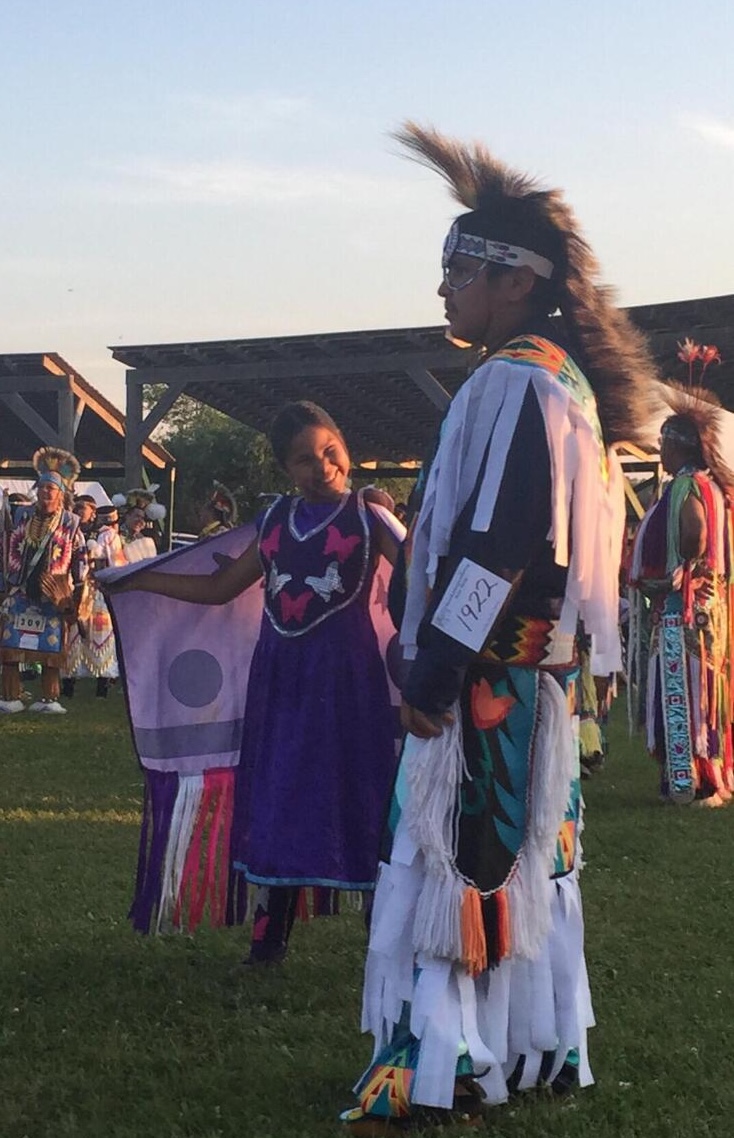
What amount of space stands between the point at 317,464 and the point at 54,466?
700 centimetres

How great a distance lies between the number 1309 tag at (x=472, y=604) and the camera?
8.10 feet

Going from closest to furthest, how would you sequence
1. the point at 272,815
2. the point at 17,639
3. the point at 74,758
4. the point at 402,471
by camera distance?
the point at 272,815
the point at 74,758
the point at 17,639
the point at 402,471

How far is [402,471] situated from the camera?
21812mm

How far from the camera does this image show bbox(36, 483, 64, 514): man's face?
10.3 meters

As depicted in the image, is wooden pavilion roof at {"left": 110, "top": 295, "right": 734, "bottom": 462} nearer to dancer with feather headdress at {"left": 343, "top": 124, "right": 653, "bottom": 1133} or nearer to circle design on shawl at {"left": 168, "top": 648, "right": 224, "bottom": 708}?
circle design on shawl at {"left": 168, "top": 648, "right": 224, "bottom": 708}

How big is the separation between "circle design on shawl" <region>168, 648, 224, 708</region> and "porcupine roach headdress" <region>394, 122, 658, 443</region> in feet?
5.29

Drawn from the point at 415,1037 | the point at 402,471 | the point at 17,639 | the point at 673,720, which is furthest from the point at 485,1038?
the point at 402,471

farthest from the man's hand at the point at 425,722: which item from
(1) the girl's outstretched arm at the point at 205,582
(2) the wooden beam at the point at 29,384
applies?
(2) the wooden beam at the point at 29,384

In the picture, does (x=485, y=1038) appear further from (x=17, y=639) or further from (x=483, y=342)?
(x=17, y=639)

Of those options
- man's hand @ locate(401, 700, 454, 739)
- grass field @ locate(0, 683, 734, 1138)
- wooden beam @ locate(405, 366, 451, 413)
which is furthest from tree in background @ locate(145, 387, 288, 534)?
man's hand @ locate(401, 700, 454, 739)

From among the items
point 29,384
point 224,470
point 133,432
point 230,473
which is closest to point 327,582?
point 133,432

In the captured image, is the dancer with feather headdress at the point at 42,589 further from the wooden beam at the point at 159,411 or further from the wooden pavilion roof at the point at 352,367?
the wooden beam at the point at 159,411

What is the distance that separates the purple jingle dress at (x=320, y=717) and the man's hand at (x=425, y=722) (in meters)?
1.10

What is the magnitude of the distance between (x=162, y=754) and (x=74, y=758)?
162 inches
